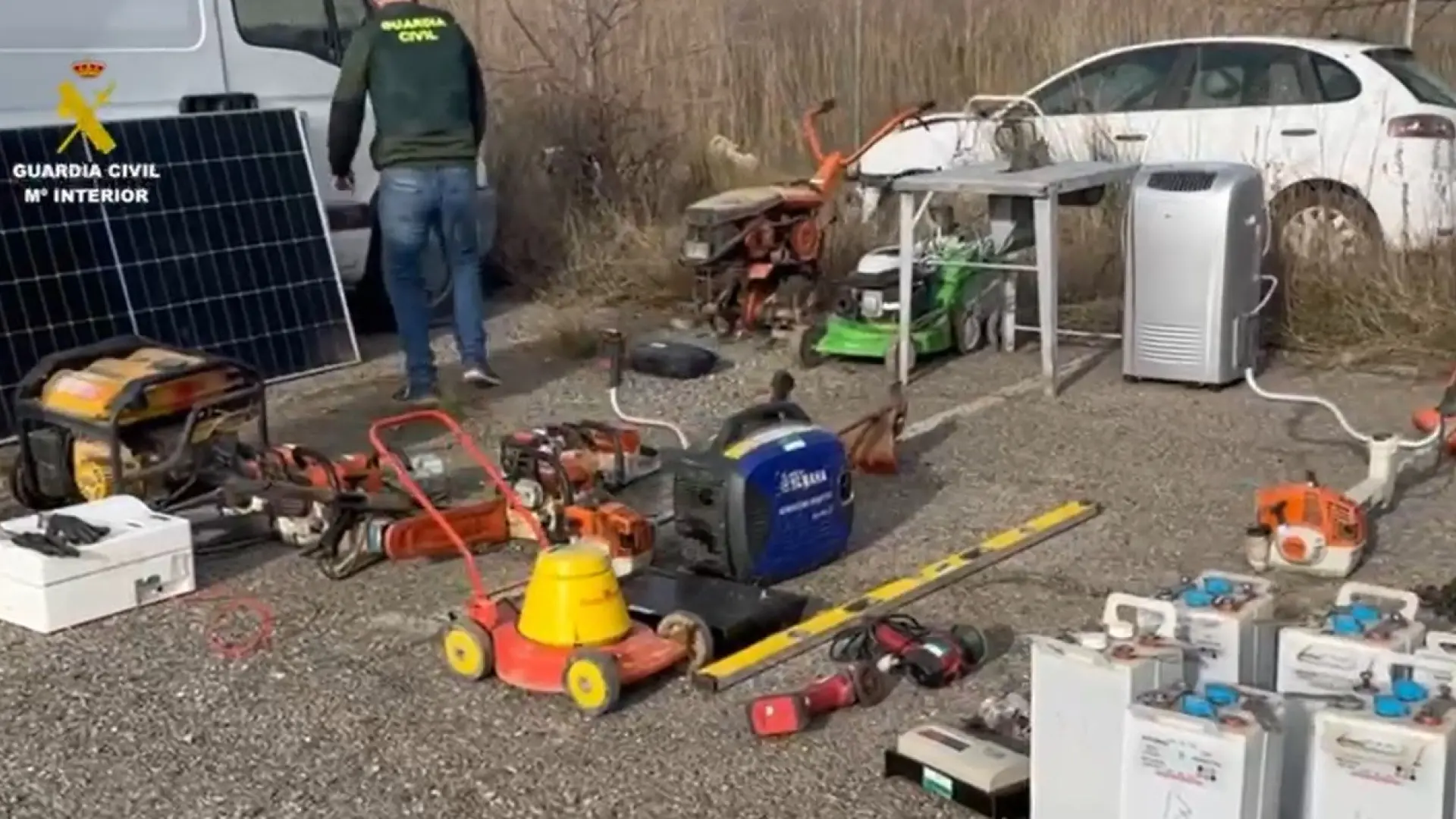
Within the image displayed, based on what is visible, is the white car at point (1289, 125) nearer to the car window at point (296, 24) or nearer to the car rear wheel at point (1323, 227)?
the car rear wheel at point (1323, 227)

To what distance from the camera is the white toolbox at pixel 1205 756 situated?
3301mm

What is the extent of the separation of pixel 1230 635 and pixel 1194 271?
4.56m

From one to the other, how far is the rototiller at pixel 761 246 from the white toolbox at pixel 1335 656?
19.0ft

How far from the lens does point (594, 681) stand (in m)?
4.62

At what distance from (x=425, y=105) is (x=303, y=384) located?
5.30 ft

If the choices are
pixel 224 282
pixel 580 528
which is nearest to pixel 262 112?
pixel 224 282

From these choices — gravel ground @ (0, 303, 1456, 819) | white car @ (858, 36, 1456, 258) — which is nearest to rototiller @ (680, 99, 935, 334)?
white car @ (858, 36, 1456, 258)

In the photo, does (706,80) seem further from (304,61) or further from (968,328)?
(968,328)

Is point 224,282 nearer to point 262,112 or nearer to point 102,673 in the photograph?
point 262,112

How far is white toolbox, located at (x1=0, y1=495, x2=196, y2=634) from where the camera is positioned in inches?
213

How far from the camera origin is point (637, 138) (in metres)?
12.5

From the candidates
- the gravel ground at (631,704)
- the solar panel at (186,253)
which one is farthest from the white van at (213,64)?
the gravel ground at (631,704)

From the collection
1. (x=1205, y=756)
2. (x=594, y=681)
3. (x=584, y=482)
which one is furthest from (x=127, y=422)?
(x=1205, y=756)

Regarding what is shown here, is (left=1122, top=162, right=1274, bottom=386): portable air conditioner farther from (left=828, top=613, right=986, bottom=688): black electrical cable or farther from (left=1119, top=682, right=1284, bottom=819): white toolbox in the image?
(left=1119, top=682, right=1284, bottom=819): white toolbox
